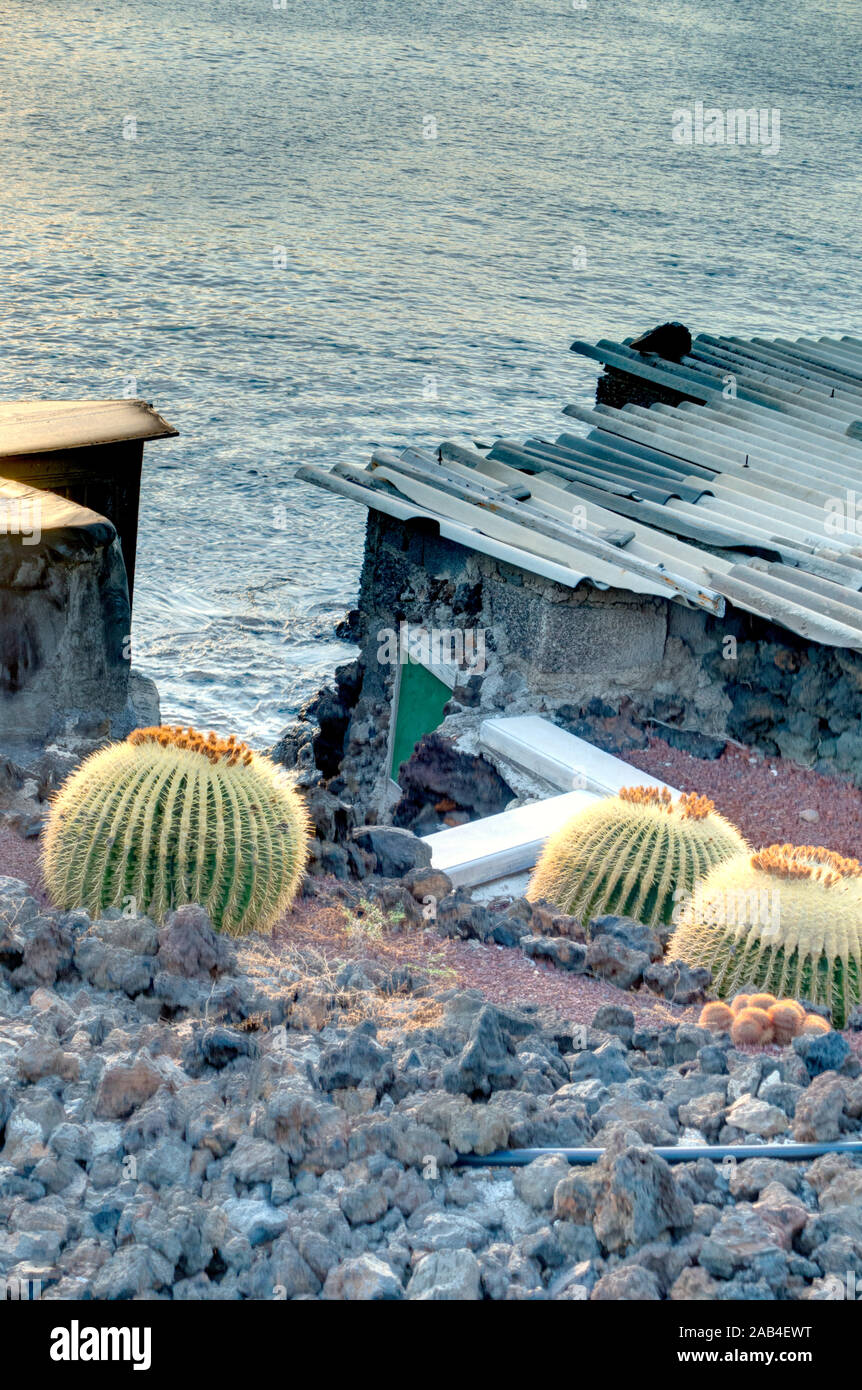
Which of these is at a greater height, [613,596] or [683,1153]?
[613,596]

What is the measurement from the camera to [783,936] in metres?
4.70

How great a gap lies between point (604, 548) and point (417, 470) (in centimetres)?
172

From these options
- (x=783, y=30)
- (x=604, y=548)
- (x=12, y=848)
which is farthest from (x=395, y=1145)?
(x=783, y=30)

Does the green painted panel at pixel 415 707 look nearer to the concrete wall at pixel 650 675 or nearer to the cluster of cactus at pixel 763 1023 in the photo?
Answer: the concrete wall at pixel 650 675

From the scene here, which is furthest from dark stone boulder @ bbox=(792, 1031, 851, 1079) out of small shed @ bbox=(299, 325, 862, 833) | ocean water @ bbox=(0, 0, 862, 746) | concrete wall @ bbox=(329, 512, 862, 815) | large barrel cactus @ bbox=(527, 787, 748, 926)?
ocean water @ bbox=(0, 0, 862, 746)

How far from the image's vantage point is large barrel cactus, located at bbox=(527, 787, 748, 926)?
528cm

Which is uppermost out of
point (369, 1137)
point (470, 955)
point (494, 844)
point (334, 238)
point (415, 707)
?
point (334, 238)

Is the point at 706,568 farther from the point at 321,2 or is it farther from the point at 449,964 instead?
the point at 321,2

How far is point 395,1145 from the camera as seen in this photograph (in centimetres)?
314

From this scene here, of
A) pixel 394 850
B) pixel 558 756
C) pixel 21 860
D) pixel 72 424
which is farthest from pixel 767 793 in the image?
pixel 72 424

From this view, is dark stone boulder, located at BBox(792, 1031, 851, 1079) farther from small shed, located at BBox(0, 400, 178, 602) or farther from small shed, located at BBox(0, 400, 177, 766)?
small shed, located at BBox(0, 400, 178, 602)

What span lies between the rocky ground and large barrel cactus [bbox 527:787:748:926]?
3.95ft

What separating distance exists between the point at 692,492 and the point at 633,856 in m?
4.52

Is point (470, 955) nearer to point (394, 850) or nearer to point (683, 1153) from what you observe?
point (394, 850)
